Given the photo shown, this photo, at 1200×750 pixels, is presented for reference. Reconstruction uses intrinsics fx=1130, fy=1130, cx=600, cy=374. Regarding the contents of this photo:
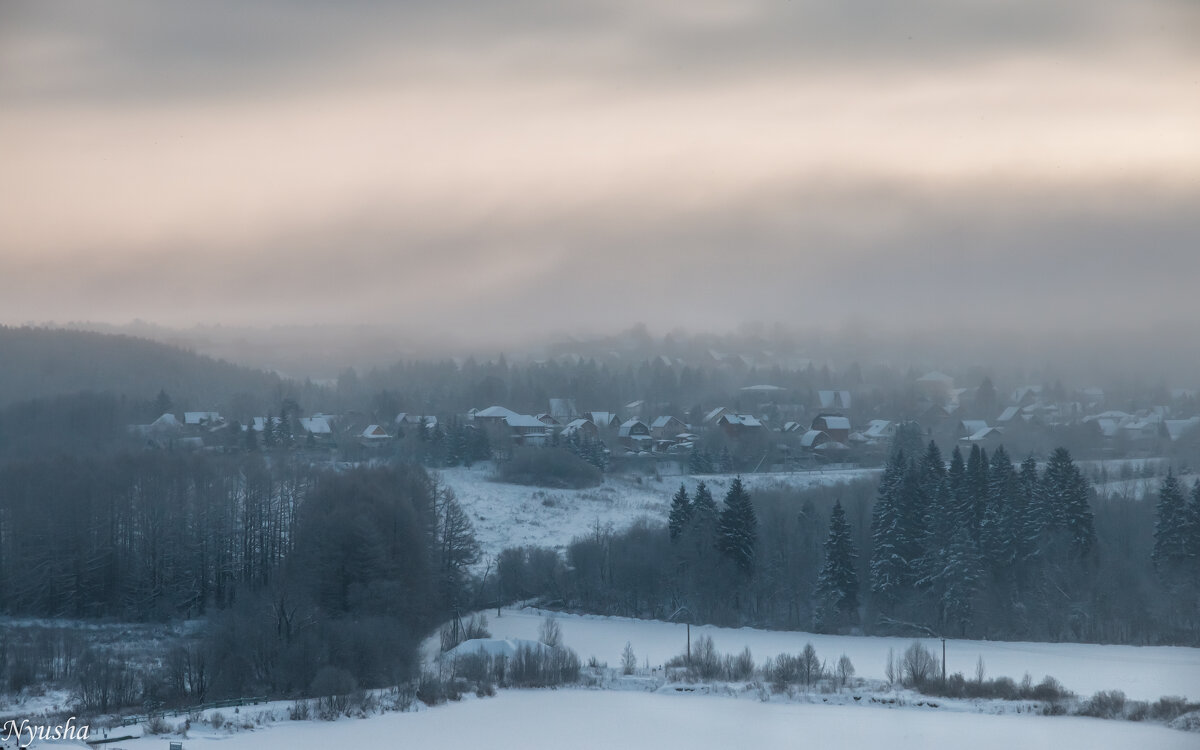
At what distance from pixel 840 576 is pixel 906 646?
642cm

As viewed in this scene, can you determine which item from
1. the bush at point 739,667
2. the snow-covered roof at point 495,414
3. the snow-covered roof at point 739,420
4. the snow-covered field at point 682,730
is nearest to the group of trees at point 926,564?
the bush at point 739,667

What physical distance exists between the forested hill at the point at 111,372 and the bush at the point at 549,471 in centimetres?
4757

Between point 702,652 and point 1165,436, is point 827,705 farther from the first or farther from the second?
point 1165,436

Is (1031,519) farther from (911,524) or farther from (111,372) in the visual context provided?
(111,372)

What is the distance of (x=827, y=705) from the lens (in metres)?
32.5

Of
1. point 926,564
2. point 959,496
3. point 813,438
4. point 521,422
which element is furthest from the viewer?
point 521,422

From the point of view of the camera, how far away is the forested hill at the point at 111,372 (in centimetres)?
11381

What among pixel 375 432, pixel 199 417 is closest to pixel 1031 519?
pixel 375 432

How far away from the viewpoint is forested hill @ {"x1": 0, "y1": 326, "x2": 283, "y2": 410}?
4481 inches

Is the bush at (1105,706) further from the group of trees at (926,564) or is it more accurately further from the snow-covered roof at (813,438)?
the snow-covered roof at (813,438)

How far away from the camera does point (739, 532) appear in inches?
2052

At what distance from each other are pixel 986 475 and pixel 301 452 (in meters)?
48.1

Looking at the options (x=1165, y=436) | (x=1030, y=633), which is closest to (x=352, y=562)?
(x=1030, y=633)

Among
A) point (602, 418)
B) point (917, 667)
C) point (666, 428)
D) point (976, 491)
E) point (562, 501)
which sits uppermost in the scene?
point (602, 418)
